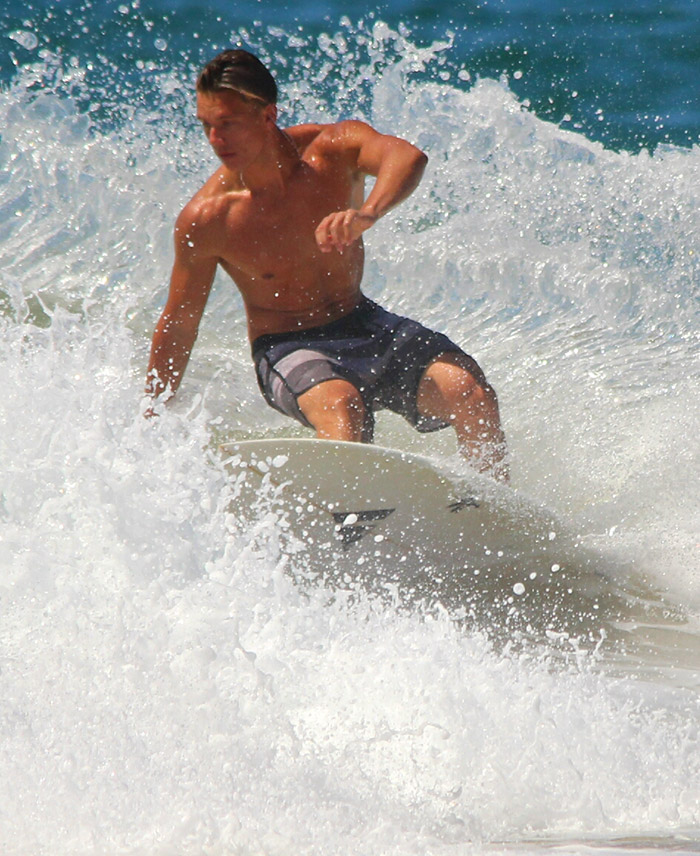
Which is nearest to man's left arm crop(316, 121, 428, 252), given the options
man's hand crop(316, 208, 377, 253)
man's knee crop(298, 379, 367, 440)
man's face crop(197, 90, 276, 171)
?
man's hand crop(316, 208, 377, 253)

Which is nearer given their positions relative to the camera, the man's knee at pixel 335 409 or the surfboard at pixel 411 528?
the surfboard at pixel 411 528

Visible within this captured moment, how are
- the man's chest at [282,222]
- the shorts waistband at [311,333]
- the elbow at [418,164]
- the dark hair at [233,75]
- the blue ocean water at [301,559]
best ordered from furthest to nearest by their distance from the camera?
the shorts waistband at [311,333] → the man's chest at [282,222] → the elbow at [418,164] → the dark hair at [233,75] → the blue ocean water at [301,559]

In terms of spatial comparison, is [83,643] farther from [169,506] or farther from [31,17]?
[31,17]

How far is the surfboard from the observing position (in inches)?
103

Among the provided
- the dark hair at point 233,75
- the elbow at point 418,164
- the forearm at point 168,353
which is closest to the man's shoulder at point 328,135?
the elbow at point 418,164

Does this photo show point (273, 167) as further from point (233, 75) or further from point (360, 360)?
point (360, 360)

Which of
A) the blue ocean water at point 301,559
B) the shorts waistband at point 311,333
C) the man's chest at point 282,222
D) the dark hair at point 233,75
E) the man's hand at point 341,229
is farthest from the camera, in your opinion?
the shorts waistband at point 311,333

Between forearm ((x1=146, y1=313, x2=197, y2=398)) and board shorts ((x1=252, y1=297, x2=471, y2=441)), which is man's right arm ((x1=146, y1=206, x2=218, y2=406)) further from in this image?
board shorts ((x1=252, y1=297, x2=471, y2=441))

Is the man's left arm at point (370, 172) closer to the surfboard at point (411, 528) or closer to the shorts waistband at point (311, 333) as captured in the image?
the shorts waistband at point (311, 333)

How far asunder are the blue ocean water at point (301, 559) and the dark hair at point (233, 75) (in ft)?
2.34

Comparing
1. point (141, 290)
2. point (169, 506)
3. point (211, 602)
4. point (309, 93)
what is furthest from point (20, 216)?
point (211, 602)

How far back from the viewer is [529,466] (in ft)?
11.7

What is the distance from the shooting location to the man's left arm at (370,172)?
246cm

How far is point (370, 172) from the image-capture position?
9.48 feet
